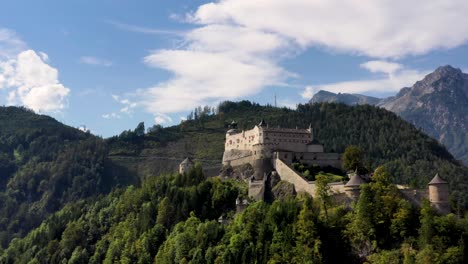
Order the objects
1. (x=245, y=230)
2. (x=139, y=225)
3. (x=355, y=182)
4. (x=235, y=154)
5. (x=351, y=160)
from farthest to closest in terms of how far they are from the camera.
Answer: (x=235, y=154) < (x=139, y=225) < (x=351, y=160) < (x=245, y=230) < (x=355, y=182)

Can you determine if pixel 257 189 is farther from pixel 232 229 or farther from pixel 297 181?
pixel 232 229

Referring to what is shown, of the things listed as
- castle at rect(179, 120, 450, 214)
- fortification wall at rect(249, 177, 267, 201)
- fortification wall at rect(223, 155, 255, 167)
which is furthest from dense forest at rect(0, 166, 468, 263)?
fortification wall at rect(223, 155, 255, 167)

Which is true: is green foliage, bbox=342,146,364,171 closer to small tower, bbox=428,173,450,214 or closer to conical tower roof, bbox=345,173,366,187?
conical tower roof, bbox=345,173,366,187

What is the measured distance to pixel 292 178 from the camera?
3674 inches

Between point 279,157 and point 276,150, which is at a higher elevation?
point 276,150

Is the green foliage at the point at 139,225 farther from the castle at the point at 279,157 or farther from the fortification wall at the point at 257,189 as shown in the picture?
the castle at the point at 279,157

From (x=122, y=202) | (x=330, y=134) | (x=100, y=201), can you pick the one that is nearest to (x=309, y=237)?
(x=122, y=202)

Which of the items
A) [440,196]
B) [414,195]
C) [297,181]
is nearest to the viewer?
[440,196]

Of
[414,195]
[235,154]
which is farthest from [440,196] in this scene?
[235,154]

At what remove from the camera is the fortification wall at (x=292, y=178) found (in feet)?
291

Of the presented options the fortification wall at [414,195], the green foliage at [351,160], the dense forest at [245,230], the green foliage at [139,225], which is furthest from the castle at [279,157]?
the fortification wall at [414,195]

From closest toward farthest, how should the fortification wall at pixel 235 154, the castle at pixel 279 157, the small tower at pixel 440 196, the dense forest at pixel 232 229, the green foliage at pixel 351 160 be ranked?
the dense forest at pixel 232 229 < the small tower at pixel 440 196 < the castle at pixel 279 157 < the green foliage at pixel 351 160 < the fortification wall at pixel 235 154

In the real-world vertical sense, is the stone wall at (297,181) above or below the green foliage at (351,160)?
below

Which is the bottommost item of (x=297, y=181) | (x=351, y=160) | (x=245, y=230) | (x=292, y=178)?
(x=245, y=230)
